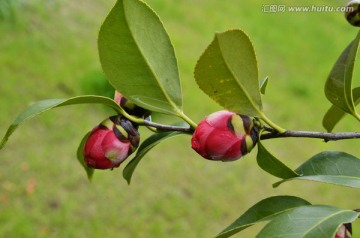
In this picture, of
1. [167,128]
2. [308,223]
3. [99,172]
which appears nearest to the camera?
[308,223]

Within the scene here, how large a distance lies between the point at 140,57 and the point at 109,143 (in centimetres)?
9

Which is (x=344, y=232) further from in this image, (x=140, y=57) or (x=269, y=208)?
(x=140, y=57)

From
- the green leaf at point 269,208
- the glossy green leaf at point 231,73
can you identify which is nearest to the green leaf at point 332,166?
the green leaf at point 269,208

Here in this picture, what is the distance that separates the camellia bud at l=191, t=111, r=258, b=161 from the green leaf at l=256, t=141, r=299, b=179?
5 centimetres

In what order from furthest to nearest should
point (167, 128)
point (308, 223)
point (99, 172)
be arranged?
point (99, 172) < point (167, 128) < point (308, 223)

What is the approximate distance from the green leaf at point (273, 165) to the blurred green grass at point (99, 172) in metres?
1.85

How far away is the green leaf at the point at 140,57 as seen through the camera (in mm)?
529

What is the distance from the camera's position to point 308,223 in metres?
0.51

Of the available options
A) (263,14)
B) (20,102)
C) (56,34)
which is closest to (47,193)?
(20,102)

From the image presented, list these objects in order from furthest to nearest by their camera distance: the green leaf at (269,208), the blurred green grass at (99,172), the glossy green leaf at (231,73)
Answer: the blurred green grass at (99,172) → the green leaf at (269,208) → the glossy green leaf at (231,73)

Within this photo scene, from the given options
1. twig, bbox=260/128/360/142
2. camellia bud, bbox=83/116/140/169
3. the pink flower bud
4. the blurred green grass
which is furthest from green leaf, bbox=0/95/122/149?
the blurred green grass

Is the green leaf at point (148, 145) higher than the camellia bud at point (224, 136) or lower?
lower

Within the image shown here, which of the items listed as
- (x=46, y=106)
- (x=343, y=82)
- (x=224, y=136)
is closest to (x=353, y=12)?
(x=343, y=82)

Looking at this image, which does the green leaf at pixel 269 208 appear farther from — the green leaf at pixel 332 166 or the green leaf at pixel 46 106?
the green leaf at pixel 46 106
